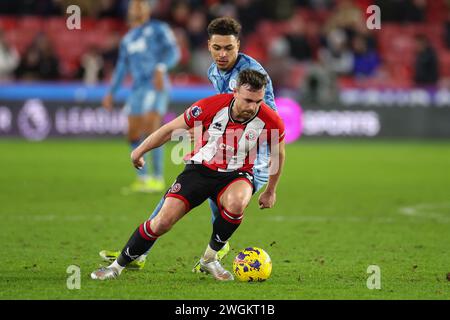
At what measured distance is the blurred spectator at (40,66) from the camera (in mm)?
20406

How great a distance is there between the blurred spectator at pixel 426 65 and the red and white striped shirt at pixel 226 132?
1504cm

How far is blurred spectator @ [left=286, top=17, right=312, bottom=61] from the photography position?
21.9 m

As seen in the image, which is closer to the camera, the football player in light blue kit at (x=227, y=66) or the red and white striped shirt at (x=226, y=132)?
the red and white striped shirt at (x=226, y=132)

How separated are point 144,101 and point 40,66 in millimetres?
8843

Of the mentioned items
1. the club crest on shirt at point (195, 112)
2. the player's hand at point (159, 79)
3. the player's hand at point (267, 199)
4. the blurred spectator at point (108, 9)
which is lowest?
the player's hand at point (267, 199)

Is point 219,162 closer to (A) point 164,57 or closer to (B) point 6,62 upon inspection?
(A) point 164,57

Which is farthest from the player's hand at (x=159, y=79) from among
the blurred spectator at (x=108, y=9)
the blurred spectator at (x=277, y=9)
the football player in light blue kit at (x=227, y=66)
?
the blurred spectator at (x=277, y=9)

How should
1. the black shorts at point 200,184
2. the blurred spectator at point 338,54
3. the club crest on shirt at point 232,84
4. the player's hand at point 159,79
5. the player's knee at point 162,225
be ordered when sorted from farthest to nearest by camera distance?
the blurred spectator at point 338,54 < the player's hand at point 159,79 < the club crest on shirt at point 232,84 < the black shorts at point 200,184 < the player's knee at point 162,225

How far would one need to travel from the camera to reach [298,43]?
21875 mm

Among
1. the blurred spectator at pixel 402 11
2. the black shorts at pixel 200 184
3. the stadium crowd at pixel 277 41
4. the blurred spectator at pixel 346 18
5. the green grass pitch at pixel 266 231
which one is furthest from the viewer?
the blurred spectator at pixel 402 11

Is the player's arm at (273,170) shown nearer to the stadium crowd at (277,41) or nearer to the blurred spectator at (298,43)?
the stadium crowd at (277,41)

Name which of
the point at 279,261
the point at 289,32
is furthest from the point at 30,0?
the point at 279,261

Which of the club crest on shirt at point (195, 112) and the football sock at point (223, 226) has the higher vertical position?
the club crest on shirt at point (195, 112)
